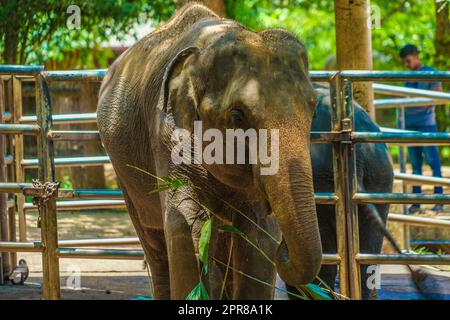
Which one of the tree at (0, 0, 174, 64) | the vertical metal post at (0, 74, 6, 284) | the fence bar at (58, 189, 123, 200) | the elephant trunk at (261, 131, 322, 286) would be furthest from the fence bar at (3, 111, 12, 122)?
the elephant trunk at (261, 131, 322, 286)

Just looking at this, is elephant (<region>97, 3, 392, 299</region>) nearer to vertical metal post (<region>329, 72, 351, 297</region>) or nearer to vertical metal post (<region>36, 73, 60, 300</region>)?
vertical metal post (<region>36, 73, 60, 300</region>)

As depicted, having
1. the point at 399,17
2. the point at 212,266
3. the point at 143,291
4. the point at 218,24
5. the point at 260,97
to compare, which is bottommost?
the point at 143,291

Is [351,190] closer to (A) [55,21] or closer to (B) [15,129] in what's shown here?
(B) [15,129]

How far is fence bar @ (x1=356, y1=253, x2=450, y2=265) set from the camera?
5.82 meters

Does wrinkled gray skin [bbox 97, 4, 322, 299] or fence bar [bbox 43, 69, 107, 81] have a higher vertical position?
fence bar [bbox 43, 69, 107, 81]

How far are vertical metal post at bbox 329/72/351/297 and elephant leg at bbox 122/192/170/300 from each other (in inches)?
40.6

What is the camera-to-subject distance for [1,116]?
726 centimetres

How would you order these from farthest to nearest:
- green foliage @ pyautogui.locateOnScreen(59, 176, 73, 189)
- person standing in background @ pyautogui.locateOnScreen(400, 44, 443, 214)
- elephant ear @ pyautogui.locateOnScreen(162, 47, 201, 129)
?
green foliage @ pyautogui.locateOnScreen(59, 176, 73, 189) → person standing in background @ pyautogui.locateOnScreen(400, 44, 443, 214) → elephant ear @ pyautogui.locateOnScreen(162, 47, 201, 129)

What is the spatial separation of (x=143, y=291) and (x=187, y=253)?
267cm

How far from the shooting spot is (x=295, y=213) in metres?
3.88

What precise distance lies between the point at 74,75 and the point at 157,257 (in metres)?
1.23

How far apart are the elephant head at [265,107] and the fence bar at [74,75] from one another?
1625 mm
